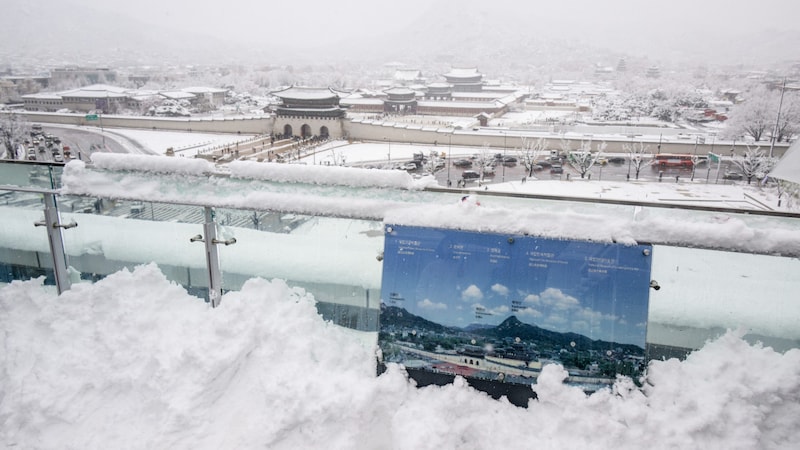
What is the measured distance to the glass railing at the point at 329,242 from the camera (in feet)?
3.74

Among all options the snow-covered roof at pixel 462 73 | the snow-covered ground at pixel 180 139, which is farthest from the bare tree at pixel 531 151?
the snow-covered roof at pixel 462 73

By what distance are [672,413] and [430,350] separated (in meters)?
0.52

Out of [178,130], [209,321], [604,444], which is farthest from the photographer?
[178,130]

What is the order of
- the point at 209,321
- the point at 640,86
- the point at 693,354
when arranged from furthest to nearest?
the point at 640,86 < the point at 209,321 < the point at 693,354

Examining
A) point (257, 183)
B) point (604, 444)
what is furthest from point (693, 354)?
point (257, 183)

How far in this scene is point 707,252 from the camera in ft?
3.81

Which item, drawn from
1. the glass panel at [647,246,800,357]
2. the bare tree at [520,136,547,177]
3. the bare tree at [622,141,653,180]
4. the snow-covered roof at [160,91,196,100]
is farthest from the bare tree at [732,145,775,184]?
the snow-covered roof at [160,91,196,100]

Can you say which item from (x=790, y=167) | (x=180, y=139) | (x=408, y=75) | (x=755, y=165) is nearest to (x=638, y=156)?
(x=755, y=165)

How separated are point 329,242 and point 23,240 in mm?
1011

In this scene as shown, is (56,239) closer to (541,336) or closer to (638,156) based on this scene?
(541,336)

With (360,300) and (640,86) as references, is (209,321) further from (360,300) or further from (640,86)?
(640,86)

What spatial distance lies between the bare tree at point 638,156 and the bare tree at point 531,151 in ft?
7.26

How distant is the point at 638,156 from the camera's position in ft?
41.6

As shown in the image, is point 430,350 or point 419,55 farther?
point 419,55
